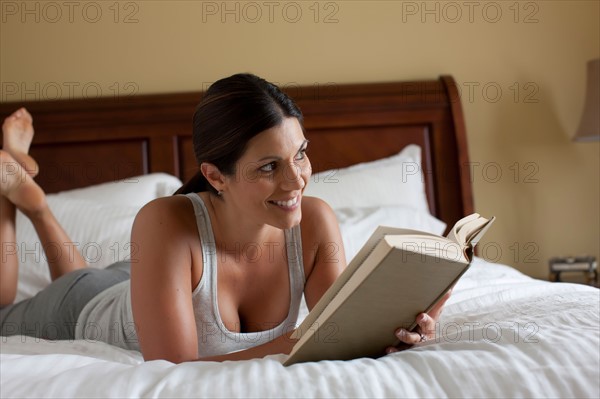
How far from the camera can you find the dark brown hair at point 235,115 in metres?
1.39

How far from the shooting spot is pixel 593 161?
9.89ft

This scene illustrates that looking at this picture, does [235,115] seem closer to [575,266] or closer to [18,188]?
[18,188]

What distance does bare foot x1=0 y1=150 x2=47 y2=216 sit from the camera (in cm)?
215

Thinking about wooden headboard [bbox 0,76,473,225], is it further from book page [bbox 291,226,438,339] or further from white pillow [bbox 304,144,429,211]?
Answer: book page [bbox 291,226,438,339]

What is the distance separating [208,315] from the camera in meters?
1.53

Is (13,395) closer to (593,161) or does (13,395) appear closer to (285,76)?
(285,76)

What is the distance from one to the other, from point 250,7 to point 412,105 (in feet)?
2.50

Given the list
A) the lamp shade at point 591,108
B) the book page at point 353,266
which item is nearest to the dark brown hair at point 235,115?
the book page at point 353,266

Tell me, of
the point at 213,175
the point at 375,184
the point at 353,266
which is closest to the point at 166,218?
the point at 213,175

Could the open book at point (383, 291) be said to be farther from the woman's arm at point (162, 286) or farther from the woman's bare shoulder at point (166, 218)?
the woman's bare shoulder at point (166, 218)

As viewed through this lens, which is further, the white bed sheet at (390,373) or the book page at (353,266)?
the book page at (353,266)

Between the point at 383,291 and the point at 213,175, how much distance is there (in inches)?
22.6

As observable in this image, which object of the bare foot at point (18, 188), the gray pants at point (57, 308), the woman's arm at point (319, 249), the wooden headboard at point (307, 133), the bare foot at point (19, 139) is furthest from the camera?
the wooden headboard at point (307, 133)

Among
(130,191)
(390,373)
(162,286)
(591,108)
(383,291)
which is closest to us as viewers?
(390,373)
